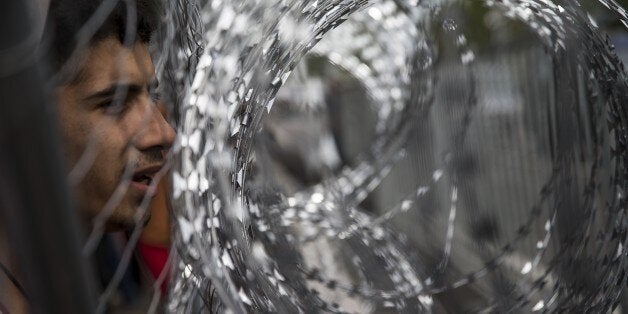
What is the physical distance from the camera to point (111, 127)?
197 cm

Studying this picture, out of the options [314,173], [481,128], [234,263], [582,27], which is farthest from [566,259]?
[314,173]

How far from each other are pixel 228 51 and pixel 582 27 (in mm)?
1298

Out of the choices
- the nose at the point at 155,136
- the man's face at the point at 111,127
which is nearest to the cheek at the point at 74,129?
the man's face at the point at 111,127

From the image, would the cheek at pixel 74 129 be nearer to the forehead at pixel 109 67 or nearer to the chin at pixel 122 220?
the forehead at pixel 109 67

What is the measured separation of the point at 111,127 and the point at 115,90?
11 cm

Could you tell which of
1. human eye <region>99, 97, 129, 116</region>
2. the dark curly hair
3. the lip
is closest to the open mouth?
the lip

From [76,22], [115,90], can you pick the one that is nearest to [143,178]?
[115,90]

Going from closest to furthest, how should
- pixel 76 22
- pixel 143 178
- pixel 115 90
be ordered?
pixel 76 22 < pixel 115 90 < pixel 143 178

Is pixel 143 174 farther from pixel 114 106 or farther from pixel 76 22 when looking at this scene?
pixel 76 22

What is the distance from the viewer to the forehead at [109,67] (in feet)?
6.65

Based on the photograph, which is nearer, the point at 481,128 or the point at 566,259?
the point at 566,259

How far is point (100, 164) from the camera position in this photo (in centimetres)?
196

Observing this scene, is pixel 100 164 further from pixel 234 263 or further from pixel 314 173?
pixel 314 173

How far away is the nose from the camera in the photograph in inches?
81.3
